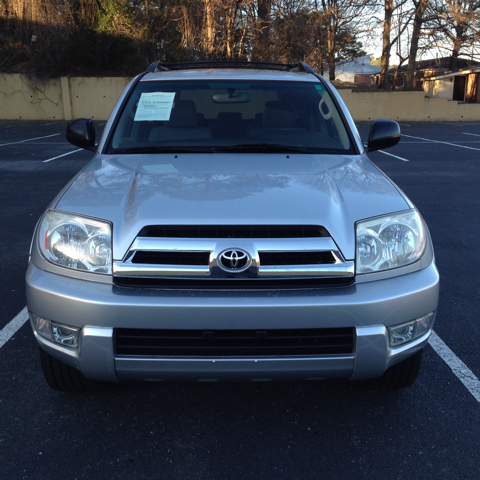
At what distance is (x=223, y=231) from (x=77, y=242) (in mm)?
655

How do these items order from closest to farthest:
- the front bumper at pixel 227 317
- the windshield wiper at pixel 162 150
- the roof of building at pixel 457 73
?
1. the front bumper at pixel 227 317
2. the windshield wiper at pixel 162 150
3. the roof of building at pixel 457 73

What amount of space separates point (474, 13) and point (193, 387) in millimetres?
31216

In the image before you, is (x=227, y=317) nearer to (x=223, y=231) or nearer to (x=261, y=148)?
(x=223, y=231)

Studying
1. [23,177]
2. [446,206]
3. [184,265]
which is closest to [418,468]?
[184,265]

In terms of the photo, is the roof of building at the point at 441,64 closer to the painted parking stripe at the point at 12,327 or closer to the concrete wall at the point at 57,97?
the concrete wall at the point at 57,97

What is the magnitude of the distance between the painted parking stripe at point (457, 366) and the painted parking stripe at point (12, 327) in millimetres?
2719

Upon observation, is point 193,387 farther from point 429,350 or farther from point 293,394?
point 429,350

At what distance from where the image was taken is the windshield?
3199 millimetres

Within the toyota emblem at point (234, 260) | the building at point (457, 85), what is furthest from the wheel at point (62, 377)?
the building at point (457, 85)

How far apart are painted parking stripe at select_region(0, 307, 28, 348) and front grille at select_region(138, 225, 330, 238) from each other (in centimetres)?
166

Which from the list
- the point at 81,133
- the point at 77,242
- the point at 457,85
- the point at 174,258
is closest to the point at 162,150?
the point at 81,133

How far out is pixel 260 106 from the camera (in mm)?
3508

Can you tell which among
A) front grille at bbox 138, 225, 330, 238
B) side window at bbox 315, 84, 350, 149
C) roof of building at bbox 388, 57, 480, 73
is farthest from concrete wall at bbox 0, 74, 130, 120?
roof of building at bbox 388, 57, 480, 73

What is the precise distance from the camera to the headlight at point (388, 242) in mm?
2182
